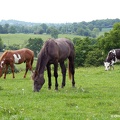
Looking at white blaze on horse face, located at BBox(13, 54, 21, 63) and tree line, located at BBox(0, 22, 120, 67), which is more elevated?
white blaze on horse face, located at BBox(13, 54, 21, 63)

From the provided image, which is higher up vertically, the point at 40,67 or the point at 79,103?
the point at 40,67

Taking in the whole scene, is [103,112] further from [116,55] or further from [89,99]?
[116,55]

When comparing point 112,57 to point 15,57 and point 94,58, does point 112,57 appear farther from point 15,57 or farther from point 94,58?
point 94,58

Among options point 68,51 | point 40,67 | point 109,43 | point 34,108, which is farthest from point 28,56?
point 109,43

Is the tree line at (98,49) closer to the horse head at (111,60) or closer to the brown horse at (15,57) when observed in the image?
the horse head at (111,60)

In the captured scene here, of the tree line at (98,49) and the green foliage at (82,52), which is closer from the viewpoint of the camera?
the tree line at (98,49)

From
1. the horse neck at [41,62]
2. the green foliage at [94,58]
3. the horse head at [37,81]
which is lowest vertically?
the green foliage at [94,58]

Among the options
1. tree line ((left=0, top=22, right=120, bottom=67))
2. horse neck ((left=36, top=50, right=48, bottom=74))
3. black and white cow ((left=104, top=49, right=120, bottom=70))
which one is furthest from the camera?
tree line ((left=0, top=22, right=120, bottom=67))

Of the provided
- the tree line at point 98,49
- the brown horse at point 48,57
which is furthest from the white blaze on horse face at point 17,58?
the tree line at point 98,49

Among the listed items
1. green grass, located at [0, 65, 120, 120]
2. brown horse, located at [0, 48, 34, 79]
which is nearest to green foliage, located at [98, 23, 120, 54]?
brown horse, located at [0, 48, 34, 79]

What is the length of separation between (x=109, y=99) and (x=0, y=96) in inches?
188

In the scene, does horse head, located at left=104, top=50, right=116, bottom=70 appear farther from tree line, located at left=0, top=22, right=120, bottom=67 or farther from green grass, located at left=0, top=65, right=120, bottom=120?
tree line, located at left=0, top=22, right=120, bottom=67

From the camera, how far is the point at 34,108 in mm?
11094

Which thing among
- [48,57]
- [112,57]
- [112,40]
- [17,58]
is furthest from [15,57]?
[112,40]
